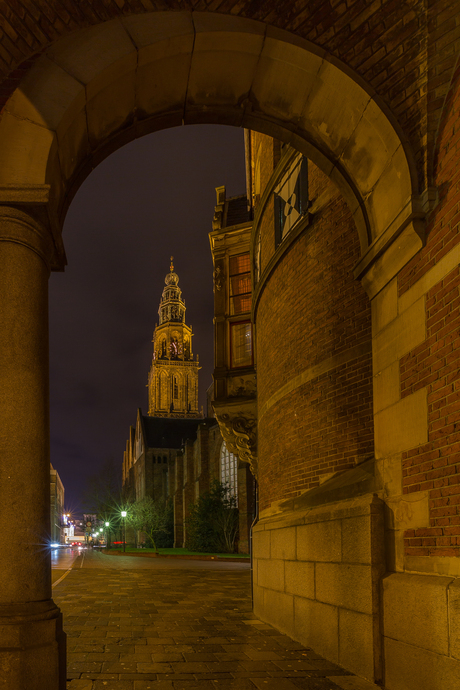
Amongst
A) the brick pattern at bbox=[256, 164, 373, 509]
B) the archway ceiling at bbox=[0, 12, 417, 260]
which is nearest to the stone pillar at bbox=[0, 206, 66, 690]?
the archway ceiling at bbox=[0, 12, 417, 260]

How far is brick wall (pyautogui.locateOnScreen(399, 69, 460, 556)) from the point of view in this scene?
15.6ft

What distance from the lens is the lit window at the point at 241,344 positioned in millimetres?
16297

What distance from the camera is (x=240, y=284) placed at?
17.1m

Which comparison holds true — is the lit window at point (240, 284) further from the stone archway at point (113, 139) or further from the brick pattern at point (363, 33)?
the brick pattern at point (363, 33)

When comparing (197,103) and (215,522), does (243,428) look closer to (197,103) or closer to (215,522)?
(197,103)

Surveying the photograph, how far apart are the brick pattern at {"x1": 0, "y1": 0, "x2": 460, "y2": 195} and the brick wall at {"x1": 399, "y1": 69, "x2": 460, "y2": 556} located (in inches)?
13.6

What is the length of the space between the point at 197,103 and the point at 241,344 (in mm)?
9829

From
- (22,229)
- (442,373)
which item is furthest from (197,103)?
(442,373)

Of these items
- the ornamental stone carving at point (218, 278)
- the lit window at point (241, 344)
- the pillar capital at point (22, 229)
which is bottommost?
the pillar capital at point (22, 229)

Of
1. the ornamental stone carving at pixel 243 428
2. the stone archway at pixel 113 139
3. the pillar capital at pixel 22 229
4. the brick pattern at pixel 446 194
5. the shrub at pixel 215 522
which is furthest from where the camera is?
the shrub at pixel 215 522

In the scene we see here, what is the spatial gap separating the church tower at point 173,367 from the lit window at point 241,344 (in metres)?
95.6

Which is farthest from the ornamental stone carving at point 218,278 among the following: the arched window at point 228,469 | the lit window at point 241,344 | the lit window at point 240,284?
the arched window at point 228,469

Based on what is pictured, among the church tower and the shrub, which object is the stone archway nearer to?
the shrub

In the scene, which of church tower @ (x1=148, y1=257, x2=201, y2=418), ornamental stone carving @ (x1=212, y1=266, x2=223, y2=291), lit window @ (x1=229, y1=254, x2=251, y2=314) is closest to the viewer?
lit window @ (x1=229, y1=254, x2=251, y2=314)
